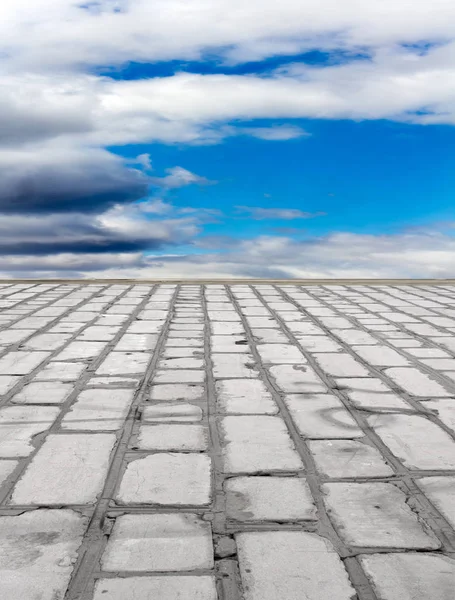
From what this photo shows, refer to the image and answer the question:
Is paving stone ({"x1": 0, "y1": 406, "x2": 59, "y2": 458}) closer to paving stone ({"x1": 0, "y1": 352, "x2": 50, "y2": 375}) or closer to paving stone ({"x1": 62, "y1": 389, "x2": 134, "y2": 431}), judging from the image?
paving stone ({"x1": 62, "y1": 389, "x2": 134, "y2": 431})

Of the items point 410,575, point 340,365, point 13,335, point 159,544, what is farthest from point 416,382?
point 13,335

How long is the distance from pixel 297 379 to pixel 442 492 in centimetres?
163

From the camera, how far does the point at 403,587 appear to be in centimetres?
160

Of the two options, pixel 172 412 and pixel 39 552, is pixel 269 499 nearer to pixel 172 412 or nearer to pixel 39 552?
pixel 39 552

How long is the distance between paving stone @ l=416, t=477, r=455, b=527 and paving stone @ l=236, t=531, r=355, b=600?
49cm

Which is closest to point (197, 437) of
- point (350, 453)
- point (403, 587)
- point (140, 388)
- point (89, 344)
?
point (350, 453)

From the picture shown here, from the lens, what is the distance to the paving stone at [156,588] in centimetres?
155

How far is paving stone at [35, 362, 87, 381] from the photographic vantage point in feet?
12.3

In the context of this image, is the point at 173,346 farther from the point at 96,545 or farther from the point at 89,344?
the point at 96,545

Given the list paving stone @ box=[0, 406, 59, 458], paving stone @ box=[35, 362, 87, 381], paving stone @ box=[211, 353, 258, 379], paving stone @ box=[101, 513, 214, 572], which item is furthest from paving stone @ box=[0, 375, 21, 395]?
paving stone @ box=[101, 513, 214, 572]

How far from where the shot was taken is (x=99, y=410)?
310 centimetres

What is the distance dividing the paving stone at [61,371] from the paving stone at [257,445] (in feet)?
4.31

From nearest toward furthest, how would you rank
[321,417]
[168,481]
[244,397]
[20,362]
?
[168,481] < [321,417] < [244,397] < [20,362]

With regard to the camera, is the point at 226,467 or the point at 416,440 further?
the point at 416,440
